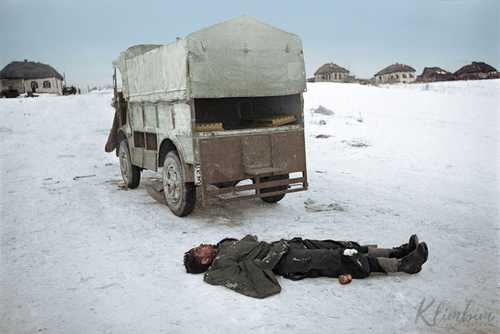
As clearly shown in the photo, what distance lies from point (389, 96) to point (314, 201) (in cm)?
1911

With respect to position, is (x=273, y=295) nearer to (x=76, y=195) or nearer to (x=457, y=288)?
(x=457, y=288)

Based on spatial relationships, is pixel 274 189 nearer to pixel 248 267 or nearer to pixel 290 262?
pixel 290 262

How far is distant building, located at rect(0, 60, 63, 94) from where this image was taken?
2111 inches

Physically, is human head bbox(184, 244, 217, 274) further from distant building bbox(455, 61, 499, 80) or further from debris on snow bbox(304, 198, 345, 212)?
distant building bbox(455, 61, 499, 80)

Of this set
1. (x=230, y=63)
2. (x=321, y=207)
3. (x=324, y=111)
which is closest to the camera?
(x=230, y=63)

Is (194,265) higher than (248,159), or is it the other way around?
(248,159)

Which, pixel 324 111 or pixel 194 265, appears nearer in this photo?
pixel 194 265

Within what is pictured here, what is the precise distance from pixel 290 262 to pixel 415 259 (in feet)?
4.36

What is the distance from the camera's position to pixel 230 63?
691 cm

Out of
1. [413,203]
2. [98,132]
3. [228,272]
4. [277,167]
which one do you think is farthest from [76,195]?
[98,132]

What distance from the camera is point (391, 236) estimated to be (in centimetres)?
618

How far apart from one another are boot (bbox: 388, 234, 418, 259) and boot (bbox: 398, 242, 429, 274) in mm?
139

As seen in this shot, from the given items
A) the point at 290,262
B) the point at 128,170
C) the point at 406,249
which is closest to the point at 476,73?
the point at 128,170

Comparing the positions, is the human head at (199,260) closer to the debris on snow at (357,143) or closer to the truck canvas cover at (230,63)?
the truck canvas cover at (230,63)
